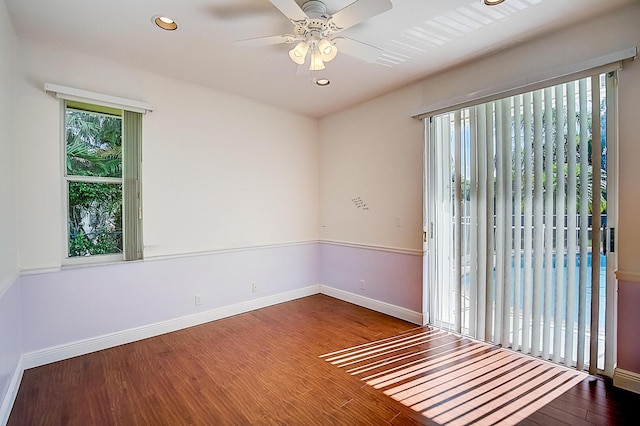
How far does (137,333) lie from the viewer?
3.07 meters

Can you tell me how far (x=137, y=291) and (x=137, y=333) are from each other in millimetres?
415

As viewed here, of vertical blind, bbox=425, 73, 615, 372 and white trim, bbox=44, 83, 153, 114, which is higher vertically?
white trim, bbox=44, 83, 153, 114

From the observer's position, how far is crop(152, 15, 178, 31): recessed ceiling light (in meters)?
2.24

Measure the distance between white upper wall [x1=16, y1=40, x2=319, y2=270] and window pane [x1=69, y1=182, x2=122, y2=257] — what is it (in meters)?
0.14

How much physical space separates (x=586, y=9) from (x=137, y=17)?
3.19 meters

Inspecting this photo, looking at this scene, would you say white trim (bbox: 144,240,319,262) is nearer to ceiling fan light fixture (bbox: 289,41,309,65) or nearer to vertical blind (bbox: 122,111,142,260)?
vertical blind (bbox: 122,111,142,260)

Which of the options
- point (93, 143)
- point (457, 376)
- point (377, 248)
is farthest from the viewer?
point (377, 248)

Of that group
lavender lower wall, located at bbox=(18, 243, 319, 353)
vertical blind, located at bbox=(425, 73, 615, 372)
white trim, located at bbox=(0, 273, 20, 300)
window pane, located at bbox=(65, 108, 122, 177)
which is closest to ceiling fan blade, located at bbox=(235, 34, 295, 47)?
window pane, located at bbox=(65, 108, 122, 177)

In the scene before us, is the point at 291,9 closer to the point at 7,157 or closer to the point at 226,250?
the point at 7,157

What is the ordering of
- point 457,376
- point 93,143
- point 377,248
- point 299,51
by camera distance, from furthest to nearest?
point 377,248, point 93,143, point 457,376, point 299,51

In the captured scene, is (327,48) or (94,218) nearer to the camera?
(327,48)

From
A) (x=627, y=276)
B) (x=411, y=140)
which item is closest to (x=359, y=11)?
(x=411, y=140)

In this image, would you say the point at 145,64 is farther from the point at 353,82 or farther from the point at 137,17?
the point at 353,82

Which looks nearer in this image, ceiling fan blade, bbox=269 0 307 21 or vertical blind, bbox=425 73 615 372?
ceiling fan blade, bbox=269 0 307 21
